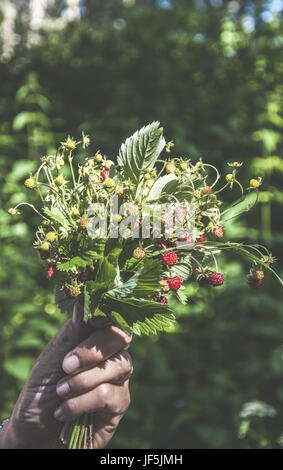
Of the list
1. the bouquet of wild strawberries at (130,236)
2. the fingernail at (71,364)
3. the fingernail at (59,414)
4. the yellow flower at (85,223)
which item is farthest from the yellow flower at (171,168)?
the fingernail at (59,414)

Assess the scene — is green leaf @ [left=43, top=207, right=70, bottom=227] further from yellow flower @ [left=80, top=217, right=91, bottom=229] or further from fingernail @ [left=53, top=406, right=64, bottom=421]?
fingernail @ [left=53, top=406, right=64, bottom=421]

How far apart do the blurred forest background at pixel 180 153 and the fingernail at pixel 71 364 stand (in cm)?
125

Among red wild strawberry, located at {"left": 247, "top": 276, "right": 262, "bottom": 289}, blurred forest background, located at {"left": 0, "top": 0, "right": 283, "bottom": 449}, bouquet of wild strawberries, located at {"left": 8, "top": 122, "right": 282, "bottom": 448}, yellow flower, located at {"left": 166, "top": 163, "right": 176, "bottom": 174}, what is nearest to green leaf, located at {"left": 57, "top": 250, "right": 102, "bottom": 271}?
bouquet of wild strawberries, located at {"left": 8, "top": 122, "right": 282, "bottom": 448}

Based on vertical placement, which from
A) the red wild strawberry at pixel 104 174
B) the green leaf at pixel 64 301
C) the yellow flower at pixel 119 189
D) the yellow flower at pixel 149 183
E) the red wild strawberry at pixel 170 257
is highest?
the red wild strawberry at pixel 104 174

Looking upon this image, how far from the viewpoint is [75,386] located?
1.13m

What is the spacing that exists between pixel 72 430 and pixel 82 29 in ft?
9.74

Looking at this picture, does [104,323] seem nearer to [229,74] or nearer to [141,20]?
[229,74]

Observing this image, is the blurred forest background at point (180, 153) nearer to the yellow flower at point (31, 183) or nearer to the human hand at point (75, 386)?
the human hand at point (75, 386)

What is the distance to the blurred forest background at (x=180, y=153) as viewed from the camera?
2.48 meters

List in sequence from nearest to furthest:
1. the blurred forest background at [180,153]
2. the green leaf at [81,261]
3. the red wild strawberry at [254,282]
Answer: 1. the green leaf at [81,261]
2. the red wild strawberry at [254,282]
3. the blurred forest background at [180,153]

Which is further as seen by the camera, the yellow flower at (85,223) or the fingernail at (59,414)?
the fingernail at (59,414)

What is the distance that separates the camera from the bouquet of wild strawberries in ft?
3.25

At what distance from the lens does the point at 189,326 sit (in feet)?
8.70

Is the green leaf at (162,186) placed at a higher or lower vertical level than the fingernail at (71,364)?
higher
